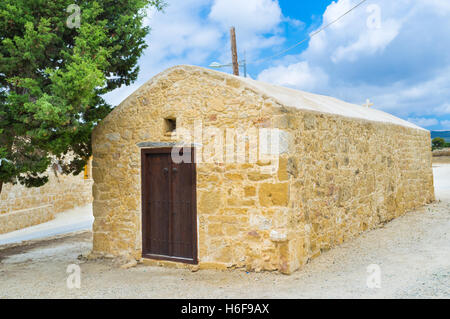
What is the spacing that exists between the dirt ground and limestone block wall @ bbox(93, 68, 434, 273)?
0.31 meters

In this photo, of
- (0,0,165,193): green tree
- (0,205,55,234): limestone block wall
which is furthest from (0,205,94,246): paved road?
(0,0,165,193): green tree

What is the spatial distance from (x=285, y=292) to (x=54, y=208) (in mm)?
11980

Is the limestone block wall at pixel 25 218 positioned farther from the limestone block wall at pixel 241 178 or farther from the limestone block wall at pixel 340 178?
the limestone block wall at pixel 340 178

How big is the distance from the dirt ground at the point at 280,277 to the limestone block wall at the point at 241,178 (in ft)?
1.02

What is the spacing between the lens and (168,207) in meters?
6.47

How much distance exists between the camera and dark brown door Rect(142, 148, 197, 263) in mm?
6242

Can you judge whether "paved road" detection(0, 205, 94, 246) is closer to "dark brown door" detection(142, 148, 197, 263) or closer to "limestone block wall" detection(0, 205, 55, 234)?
"limestone block wall" detection(0, 205, 55, 234)

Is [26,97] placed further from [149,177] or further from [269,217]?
[269,217]

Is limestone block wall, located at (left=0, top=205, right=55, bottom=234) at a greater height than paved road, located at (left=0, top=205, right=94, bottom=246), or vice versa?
limestone block wall, located at (left=0, top=205, right=55, bottom=234)

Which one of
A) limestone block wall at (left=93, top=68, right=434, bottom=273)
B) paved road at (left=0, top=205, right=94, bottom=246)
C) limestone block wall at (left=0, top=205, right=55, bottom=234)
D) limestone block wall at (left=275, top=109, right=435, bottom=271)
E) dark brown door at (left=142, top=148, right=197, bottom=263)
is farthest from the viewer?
limestone block wall at (left=0, top=205, right=55, bottom=234)

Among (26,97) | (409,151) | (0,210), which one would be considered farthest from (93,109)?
(409,151)

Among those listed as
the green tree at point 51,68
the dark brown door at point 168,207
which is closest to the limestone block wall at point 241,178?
the dark brown door at point 168,207

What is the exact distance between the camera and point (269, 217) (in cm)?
560

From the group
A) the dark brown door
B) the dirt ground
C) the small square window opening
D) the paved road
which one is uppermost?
the small square window opening
